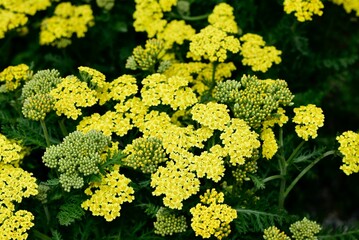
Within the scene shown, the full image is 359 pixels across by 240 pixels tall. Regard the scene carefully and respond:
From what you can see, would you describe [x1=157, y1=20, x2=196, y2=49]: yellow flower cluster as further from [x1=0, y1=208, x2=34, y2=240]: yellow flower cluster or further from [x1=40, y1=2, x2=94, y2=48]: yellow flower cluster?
[x1=0, y1=208, x2=34, y2=240]: yellow flower cluster

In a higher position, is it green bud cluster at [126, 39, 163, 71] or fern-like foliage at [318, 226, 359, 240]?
green bud cluster at [126, 39, 163, 71]

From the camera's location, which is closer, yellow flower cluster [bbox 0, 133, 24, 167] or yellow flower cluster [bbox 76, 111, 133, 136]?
yellow flower cluster [bbox 0, 133, 24, 167]

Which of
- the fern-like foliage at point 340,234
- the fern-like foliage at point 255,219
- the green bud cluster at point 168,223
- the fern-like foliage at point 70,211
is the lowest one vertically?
the fern-like foliage at point 340,234

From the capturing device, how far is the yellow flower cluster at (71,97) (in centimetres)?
431

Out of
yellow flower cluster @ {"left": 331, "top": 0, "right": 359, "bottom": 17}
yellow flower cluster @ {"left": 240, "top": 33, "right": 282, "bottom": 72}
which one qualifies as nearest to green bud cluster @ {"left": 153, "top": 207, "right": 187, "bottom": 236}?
yellow flower cluster @ {"left": 240, "top": 33, "right": 282, "bottom": 72}

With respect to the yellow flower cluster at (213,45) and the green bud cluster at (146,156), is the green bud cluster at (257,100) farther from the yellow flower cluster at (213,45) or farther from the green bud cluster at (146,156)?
the green bud cluster at (146,156)

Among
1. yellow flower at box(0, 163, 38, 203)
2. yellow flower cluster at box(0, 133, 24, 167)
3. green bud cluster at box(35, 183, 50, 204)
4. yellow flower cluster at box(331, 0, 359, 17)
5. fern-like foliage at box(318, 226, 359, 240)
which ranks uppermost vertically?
yellow flower cluster at box(331, 0, 359, 17)

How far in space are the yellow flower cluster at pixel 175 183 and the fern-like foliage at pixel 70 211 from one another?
601 mm

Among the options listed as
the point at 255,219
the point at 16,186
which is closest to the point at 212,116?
the point at 255,219

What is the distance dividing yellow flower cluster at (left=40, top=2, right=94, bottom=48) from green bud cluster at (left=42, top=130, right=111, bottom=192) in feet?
6.40

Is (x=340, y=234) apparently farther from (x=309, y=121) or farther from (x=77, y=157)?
(x=77, y=157)

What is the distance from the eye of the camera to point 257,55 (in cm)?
509

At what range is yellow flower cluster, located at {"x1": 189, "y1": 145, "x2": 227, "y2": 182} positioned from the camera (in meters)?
3.96

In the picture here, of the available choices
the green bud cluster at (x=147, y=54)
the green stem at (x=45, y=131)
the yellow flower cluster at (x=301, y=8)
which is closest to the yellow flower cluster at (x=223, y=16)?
the yellow flower cluster at (x=301, y=8)
